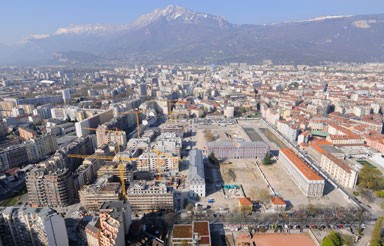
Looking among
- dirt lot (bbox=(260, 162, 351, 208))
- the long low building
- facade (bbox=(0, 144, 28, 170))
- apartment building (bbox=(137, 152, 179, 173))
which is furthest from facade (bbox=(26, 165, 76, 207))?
the long low building

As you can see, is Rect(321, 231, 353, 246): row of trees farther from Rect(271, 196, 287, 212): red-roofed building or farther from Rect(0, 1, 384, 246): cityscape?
Rect(271, 196, 287, 212): red-roofed building

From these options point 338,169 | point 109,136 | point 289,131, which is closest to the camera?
point 338,169

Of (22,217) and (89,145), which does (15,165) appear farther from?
(22,217)

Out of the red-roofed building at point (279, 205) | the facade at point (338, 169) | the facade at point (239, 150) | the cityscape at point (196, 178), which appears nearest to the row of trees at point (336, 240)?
the cityscape at point (196, 178)

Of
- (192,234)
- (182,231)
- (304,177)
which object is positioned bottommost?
(182,231)

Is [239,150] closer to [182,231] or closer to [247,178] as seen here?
[247,178]

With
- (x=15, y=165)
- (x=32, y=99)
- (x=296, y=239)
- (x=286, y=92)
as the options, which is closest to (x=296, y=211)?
(x=296, y=239)

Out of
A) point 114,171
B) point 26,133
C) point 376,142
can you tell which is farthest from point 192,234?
point 26,133
